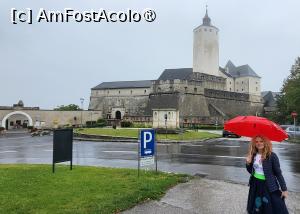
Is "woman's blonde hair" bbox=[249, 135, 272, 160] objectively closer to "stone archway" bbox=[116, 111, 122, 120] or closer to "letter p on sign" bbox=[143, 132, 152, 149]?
"letter p on sign" bbox=[143, 132, 152, 149]

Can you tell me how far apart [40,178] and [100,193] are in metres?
2.77

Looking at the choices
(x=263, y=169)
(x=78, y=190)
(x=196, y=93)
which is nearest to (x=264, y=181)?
(x=263, y=169)

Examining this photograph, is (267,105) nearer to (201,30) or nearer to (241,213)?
(201,30)

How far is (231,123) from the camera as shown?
20.2 ft

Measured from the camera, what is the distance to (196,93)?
80.0 meters

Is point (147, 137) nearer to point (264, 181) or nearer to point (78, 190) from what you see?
point (78, 190)

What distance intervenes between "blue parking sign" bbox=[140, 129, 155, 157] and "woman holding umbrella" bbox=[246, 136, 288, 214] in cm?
512

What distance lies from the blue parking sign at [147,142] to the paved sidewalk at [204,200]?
4.45 feet

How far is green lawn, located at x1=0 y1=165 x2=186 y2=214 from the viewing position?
730cm

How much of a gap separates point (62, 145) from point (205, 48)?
82.1 m

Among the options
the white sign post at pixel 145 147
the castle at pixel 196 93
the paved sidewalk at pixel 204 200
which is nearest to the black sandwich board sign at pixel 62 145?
the white sign post at pixel 145 147

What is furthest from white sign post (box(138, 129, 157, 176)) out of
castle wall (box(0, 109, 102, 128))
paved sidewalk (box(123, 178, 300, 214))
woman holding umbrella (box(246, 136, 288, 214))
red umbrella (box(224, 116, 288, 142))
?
castle wall (box(0, 109, 102, 128))

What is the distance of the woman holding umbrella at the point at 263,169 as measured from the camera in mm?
5562

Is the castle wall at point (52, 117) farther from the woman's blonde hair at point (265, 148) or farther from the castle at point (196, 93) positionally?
the woman's blonde hair at point (265, 148)
